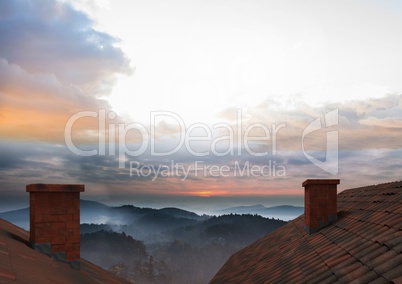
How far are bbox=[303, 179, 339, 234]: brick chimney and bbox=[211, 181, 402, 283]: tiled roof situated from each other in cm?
26

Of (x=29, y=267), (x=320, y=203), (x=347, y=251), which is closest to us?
(x=29, y=267)

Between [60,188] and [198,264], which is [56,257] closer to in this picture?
[60,188]

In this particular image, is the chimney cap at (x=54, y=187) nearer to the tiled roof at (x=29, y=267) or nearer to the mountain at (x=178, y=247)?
the tiled roof at (x=29, y=267)

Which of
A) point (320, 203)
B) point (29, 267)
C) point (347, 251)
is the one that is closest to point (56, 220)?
point (29, 267)

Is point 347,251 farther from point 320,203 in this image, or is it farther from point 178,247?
point 178,247

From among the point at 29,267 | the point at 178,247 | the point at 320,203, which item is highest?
the point at 320,203

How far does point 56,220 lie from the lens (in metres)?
6.14

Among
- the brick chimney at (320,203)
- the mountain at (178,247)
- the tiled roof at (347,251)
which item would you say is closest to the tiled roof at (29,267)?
the tiled roof at (347,251)

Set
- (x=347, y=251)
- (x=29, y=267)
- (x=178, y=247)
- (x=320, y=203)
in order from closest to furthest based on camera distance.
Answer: (x=29, y=267) → (x=347, y=251) → (x=320, y=203) → (x=178, y=247)

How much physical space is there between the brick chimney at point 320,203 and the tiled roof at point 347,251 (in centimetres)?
26

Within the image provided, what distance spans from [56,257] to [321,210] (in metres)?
5.96

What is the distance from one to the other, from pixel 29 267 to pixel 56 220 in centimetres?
173

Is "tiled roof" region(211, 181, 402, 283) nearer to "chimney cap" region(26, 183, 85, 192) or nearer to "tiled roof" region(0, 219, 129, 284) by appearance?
"tiled roof" region(0, 219, 129, 284)

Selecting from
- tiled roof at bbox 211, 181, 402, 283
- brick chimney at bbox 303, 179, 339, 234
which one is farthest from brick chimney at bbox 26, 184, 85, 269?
brick chimney at bbox 303, 179, 339, 234
